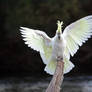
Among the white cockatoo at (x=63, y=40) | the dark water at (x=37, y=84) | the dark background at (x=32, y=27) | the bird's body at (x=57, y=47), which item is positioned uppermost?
the dark background at (x=32, y=27)

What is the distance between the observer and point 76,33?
7.80 meters

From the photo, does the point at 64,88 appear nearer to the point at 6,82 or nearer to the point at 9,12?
the point at 6,82

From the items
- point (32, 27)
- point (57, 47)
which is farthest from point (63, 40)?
point (32, 27)

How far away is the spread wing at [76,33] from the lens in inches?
296

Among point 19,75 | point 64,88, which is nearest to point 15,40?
point 19,75

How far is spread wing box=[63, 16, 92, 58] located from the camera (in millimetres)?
7525

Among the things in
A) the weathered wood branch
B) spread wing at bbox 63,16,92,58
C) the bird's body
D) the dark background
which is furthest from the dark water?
the weathered wood branch

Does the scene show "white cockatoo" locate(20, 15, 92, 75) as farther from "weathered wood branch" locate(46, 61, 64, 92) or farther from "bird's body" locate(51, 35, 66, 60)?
"weathered wood branch" locate(46, 61, 64, 92)

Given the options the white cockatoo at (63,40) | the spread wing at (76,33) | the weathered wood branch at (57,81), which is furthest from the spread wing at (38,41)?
the weathered wood branch at (57,81)

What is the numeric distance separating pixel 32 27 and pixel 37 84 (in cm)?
520

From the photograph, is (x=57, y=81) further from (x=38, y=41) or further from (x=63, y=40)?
(x=38, y=41)

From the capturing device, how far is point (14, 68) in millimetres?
19094

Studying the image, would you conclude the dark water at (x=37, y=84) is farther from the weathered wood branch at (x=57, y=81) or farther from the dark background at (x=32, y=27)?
the weathered wood branch at (x=57, y=81)

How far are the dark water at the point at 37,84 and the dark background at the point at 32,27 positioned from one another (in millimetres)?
2129
